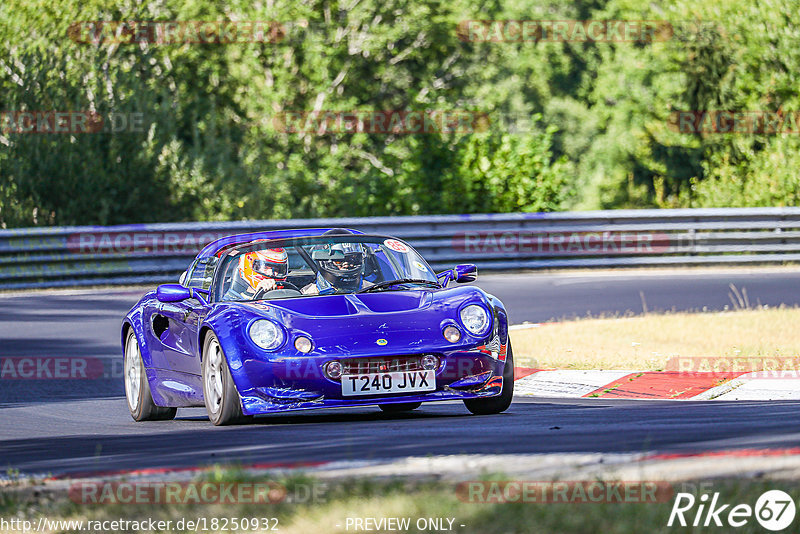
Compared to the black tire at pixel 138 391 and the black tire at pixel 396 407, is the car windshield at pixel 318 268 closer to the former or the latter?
the black tire at pixel 396 407

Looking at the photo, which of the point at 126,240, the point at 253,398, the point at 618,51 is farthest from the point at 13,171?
the point at 618,51

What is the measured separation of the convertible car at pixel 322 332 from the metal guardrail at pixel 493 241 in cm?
1166

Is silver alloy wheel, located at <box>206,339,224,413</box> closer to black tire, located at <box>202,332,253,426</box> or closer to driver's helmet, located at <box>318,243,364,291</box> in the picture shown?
black tire, located at <box>202,332,253,426</box>

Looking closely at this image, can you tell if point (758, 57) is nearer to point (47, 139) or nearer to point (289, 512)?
point (47, 139)

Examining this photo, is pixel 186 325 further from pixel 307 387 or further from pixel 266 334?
pixel 307 387

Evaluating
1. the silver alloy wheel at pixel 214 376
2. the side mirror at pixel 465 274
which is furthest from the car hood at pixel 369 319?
the side mirror at pixel 465 274

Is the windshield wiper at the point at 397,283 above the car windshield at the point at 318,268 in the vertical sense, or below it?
below

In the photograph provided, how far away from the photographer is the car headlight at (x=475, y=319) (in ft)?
29.1

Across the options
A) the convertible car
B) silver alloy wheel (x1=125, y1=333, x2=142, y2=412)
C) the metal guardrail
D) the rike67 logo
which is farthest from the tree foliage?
the rike67 logo

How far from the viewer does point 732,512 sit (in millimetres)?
4734

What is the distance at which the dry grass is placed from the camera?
12.4m

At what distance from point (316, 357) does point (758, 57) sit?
31.7 metres

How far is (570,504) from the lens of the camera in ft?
16.3

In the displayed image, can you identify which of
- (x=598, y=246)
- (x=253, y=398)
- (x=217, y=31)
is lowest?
(x=598, y=246)
